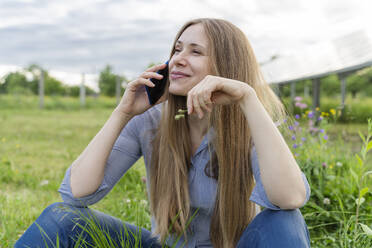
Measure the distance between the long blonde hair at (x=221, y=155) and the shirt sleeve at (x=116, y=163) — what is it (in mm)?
94

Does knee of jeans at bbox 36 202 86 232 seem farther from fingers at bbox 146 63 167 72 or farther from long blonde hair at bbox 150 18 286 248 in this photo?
fingers at bbox 146 63 167 72

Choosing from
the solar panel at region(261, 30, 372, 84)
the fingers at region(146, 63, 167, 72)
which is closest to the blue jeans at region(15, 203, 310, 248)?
the fingers at region(146, 63, 167, 72)

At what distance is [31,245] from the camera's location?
1.44m

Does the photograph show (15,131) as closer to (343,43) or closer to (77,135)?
(77,135)

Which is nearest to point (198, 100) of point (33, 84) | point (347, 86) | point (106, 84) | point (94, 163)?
point (94, 163)

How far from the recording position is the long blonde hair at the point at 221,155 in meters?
1.61

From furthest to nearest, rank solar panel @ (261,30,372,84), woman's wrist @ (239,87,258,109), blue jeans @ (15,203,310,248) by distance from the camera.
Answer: solar panel @ (261,30,372,84)
woman's wrist @ (239,87,258,109)
blue jeans @ (15,203,310,248)

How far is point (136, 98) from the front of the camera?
65.1 inches

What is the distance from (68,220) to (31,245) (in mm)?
150

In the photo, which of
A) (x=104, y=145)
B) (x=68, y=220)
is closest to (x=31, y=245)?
(x=68, y=220)

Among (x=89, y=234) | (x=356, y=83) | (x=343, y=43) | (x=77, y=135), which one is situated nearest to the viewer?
(x=89, y=234)

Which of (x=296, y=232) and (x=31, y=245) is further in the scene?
(x=31, y=245)

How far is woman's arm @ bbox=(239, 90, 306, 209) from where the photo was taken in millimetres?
1349

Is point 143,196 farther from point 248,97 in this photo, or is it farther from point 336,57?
point 336,57
